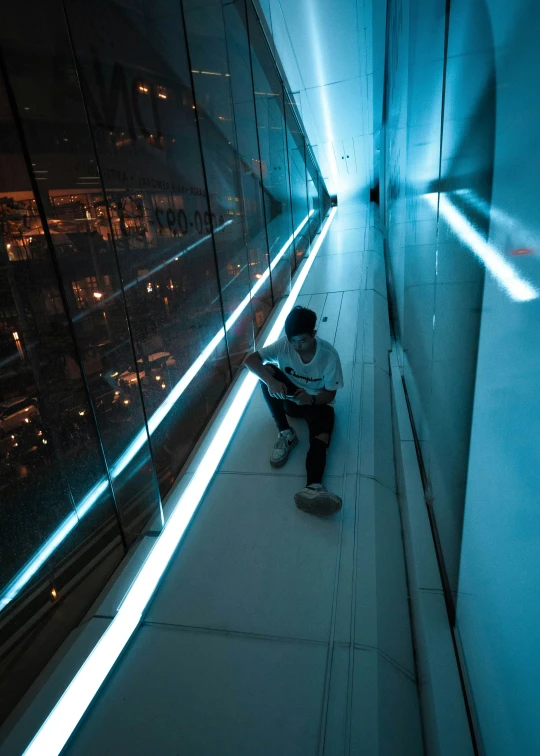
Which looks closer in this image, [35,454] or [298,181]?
[35,454]

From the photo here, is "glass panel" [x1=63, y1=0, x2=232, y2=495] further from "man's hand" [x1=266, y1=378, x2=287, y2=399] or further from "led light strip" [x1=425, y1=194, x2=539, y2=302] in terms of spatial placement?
"led light strip" [x1=425, y1=194, x2=539, y2=302]

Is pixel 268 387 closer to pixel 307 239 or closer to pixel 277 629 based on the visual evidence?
pixel 277 629

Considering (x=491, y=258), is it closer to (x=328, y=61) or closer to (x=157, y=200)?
(x=157, y=200)

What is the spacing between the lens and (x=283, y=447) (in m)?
2.54

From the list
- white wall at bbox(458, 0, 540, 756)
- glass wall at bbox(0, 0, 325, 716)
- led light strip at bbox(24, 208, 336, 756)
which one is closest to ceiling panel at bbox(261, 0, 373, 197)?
glass wall at bbox(0, 0, 325, 716)

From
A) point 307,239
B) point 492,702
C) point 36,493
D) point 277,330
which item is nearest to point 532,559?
point 492,702

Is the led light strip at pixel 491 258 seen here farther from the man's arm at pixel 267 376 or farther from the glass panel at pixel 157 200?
the glass panel at pixel 157 200

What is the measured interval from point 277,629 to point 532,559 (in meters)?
1.20

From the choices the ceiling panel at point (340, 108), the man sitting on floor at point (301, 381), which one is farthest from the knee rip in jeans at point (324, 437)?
the ceiling panel at point (340, 108)

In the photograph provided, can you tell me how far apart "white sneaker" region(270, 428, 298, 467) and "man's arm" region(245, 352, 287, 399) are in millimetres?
269

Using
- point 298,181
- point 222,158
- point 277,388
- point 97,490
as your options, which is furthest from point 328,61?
point 97,490

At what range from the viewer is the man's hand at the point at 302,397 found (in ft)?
8.31

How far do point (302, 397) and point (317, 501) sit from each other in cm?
77

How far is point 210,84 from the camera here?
12.5 feet
